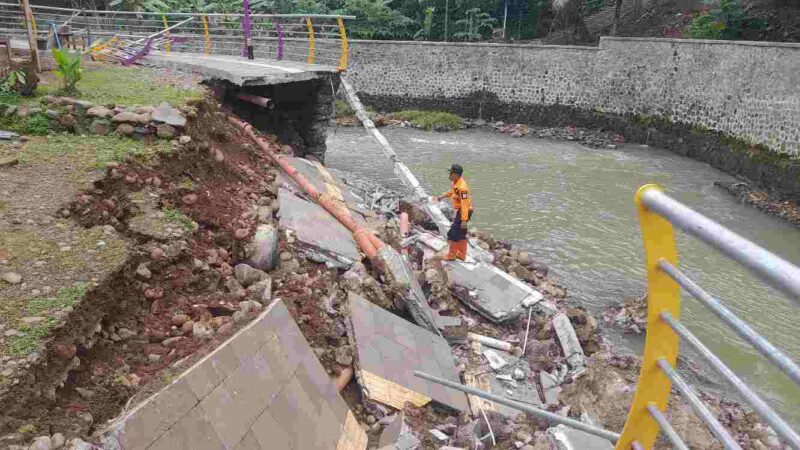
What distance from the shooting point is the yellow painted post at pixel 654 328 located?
4.68 ft

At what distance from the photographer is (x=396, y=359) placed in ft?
16.4

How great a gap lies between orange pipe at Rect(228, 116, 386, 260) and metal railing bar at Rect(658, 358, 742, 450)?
5.13m

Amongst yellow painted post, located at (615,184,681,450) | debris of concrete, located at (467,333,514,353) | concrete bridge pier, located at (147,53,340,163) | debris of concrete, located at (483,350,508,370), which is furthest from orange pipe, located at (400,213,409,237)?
yellow painted post, located at (615,184,681,450)

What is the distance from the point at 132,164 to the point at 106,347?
2.48m

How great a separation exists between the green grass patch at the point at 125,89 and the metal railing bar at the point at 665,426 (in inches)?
274

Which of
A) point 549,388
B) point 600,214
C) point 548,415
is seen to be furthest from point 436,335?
point 600,214

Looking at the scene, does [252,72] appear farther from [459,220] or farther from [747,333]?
[747,333]

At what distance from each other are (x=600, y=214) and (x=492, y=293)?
6.66 m

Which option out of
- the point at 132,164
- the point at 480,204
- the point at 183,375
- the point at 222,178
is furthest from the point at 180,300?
the point at 480,204

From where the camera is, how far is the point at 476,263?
805 cm

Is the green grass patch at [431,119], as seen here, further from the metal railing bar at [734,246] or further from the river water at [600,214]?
the metal railing bar at [734,246]

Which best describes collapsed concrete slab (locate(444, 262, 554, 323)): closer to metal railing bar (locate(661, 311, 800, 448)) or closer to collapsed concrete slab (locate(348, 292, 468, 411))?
collapsed concrete slab (locate(348, 292, 468, 411))

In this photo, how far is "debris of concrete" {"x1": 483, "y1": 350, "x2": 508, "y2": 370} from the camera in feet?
19.2

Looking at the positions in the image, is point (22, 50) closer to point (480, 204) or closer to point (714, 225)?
point (480, 204)
